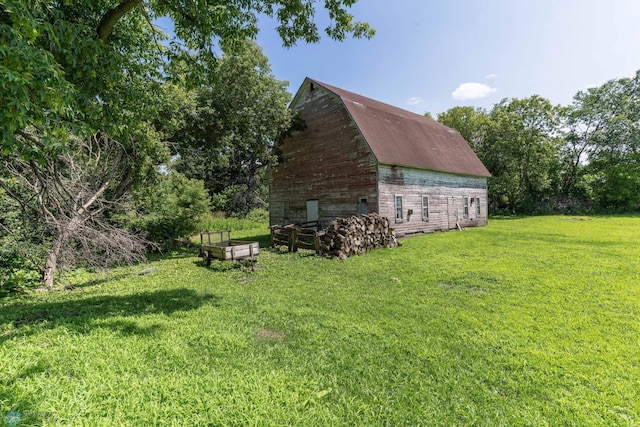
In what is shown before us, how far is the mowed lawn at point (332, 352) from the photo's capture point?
286cm

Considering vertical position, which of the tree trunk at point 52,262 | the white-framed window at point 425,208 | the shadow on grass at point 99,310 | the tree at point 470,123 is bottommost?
the shadow on grass at point 99,310

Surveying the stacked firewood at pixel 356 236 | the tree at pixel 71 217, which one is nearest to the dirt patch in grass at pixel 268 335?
the tree at pixel 71 217

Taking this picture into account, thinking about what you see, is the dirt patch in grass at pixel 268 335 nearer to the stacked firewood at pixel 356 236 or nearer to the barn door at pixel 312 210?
the stacked firewood at pixel 356 236

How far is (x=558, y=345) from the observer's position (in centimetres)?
415

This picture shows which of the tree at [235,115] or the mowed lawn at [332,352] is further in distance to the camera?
the tree at [235,115]

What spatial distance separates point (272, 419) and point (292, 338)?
1719mm

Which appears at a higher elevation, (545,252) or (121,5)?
(121,5)

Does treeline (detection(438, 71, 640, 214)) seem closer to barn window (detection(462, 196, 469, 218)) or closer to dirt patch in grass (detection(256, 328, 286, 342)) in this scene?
barn window (detection(462, 196, 469, 218))

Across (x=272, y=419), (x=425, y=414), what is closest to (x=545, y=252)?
(x=425, y=414)

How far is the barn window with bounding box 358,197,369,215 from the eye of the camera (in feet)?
48.5

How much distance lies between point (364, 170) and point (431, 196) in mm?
5647

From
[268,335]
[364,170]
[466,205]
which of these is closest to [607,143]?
[466,205]

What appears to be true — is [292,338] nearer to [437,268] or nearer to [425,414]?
[425,414]

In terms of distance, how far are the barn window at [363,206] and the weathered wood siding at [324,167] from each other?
0.17 meters
